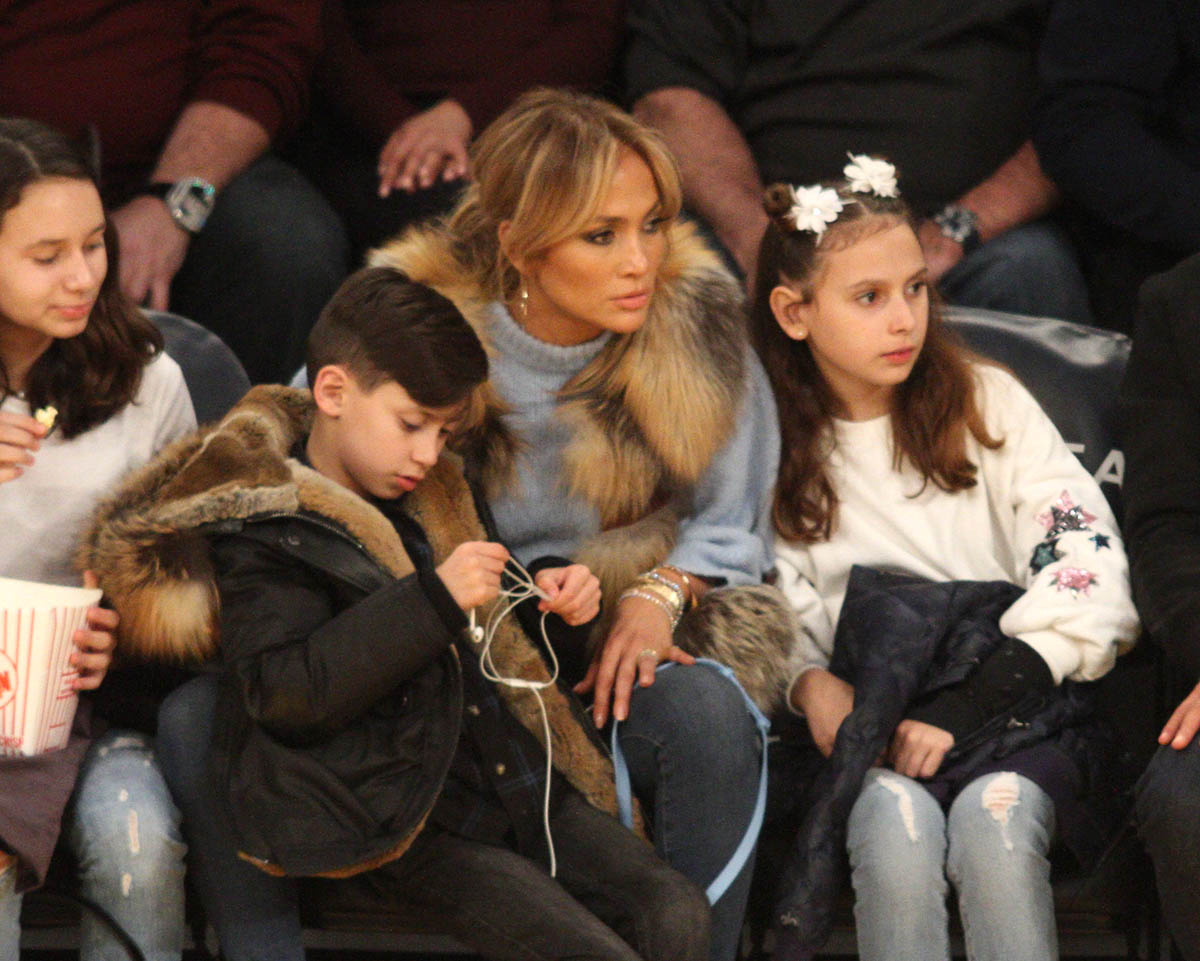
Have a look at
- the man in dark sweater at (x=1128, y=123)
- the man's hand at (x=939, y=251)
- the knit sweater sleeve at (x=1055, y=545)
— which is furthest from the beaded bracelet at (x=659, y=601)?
the man in dark sweater at (x=1128, y=123)

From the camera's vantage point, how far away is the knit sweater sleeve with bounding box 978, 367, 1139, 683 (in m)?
2.35

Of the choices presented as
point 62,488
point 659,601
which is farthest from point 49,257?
point 659,601

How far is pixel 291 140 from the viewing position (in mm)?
3441

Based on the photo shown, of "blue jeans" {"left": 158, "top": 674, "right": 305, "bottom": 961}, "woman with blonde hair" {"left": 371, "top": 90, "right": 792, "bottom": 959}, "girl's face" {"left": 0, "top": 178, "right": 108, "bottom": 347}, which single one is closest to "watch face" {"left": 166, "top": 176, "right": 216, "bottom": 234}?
"woman with blonde hair" {"left": 371, "top": 90, "right": 792, "bottom": 959}

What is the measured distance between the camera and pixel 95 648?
7.04ft

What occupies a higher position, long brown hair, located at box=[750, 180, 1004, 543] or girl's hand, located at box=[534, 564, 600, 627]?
long brown hair, located at box=[750, 180, 1004, 543]

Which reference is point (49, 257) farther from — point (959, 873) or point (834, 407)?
point (959, 873)

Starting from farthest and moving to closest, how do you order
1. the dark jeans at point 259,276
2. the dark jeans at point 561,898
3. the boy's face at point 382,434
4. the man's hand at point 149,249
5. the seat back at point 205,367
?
the dark jeans at point 259,276 < the man's hand at point 149,249 < the seat back at point 205,367 < the boy's face at point 382,434 < the dark jeans at point 561,898

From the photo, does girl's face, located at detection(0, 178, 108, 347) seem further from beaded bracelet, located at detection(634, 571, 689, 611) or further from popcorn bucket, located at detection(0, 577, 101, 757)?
beaded bracelet, located at detection(634, 571, 689, 611)

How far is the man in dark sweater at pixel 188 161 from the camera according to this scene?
9.89 feet

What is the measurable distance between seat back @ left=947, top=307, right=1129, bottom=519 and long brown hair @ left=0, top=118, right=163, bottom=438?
127cm

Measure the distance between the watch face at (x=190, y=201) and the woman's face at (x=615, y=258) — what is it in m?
0.80

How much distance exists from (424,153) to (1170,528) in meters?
1.56

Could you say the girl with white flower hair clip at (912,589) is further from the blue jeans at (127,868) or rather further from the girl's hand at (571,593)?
the blue jeans at (127,868)
